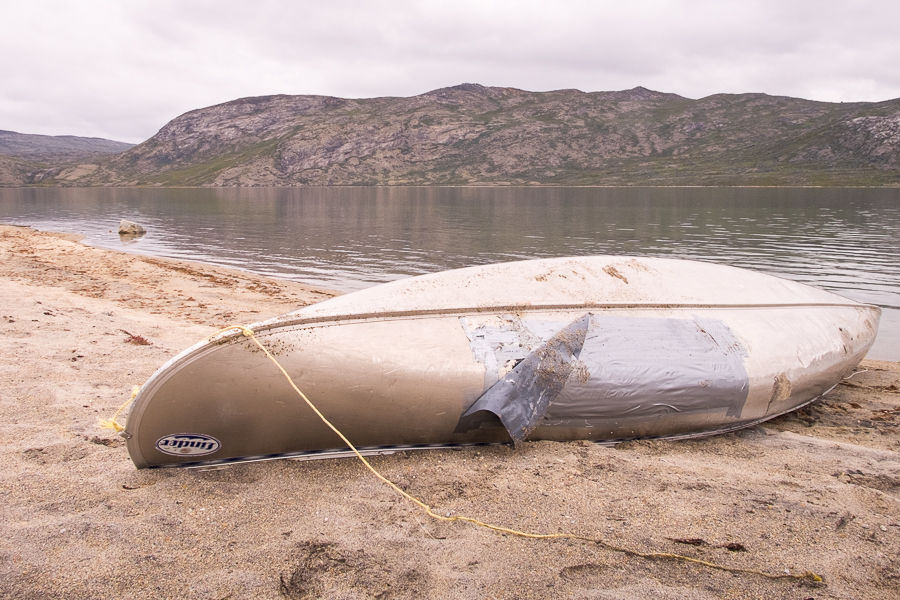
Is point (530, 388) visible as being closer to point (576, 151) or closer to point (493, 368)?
point (493, 368)

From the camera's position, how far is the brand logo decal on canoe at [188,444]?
11.6 feet

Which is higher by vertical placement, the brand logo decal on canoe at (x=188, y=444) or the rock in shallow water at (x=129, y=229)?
the rock in shallow water at (x=129, y=229)

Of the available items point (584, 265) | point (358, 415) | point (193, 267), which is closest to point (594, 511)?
point (358, 415)

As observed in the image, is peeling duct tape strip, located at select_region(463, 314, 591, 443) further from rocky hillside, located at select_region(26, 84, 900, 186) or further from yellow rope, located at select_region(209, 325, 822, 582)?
rocky hillside, located at select_region(26, 84, 900, 186)

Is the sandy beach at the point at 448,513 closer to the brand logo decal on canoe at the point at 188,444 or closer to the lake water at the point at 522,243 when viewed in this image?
the brand logo decal on canoe at the point at 188,444

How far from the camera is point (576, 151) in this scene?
16562 cm

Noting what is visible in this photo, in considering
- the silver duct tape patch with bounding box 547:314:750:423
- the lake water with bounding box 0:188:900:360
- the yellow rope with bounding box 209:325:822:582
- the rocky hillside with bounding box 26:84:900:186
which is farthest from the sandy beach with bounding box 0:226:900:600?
the rocky hillside with bounding box 26:84:900:186

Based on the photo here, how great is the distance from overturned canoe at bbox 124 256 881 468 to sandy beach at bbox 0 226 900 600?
21 cm

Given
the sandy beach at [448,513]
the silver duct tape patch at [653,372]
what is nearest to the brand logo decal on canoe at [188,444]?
the sandy beach at [448,513]

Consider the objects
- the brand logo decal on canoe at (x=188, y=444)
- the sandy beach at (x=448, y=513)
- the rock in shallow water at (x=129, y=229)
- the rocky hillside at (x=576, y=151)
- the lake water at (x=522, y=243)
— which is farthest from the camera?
the rocky hillside at (x=576, y=151)

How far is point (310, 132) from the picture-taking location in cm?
18862

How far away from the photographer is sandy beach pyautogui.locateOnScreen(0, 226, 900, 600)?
2621 millimetres

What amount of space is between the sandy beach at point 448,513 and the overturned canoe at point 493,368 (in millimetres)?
211

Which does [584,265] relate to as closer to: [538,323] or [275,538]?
[538,323]
